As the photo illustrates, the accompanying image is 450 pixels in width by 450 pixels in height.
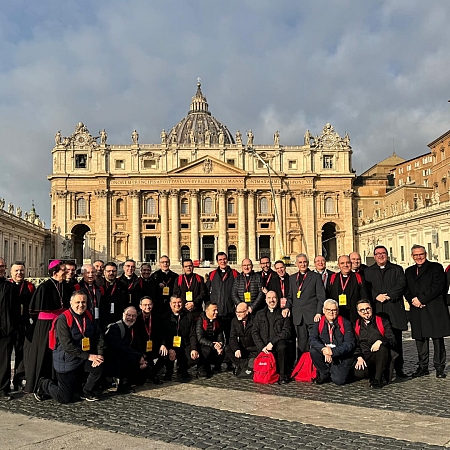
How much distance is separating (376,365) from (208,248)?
6246 centimetres

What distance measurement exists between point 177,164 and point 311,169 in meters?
16.7

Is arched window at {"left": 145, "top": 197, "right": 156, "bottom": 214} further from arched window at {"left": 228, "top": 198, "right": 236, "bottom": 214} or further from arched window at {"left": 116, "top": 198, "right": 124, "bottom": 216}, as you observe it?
arched window at {"left": 228, "top": 198, "right": 236, "bottom": 214}

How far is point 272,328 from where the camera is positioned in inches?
407

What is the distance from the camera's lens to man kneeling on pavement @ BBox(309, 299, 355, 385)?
9305mm

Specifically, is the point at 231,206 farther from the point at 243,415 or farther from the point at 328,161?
the point at 243,415

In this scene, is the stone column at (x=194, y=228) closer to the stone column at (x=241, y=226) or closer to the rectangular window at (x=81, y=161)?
the stone column at (x=241, y=226)

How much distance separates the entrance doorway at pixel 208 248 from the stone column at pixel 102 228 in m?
11.5

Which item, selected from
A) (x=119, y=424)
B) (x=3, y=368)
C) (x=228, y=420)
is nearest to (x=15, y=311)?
(x=3, y=368)

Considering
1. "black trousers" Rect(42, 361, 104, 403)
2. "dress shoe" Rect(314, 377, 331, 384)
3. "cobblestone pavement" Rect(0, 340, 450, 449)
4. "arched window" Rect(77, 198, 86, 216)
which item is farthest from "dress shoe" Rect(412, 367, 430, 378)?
"arched window" Rect(77, 198, 86, 216)

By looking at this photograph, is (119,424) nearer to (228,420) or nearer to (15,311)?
→ (228,420)

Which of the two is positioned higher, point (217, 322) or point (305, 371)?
point (217, 322)

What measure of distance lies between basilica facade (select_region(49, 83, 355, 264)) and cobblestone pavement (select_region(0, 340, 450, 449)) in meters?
59.6

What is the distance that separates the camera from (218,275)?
1178 centimetres

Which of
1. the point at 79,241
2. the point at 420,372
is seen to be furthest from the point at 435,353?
the point at 79,241
